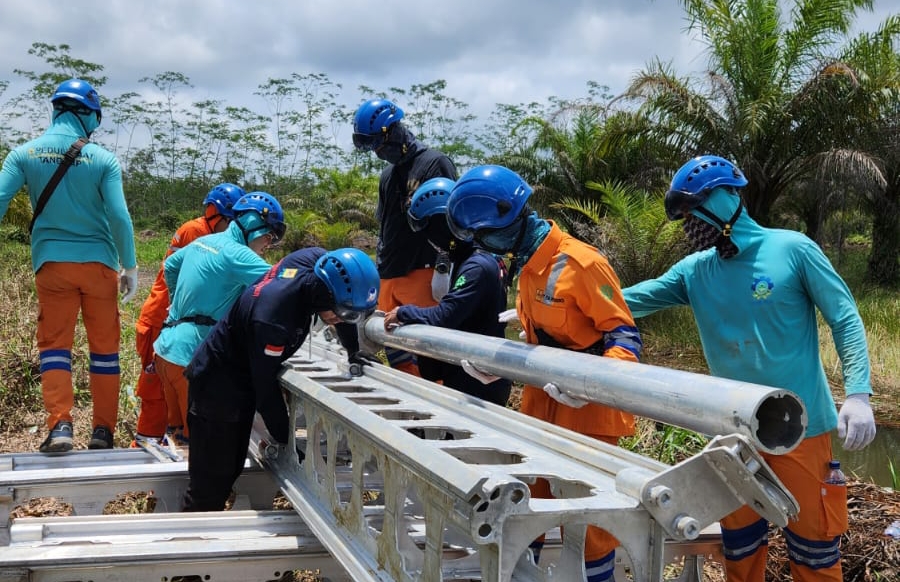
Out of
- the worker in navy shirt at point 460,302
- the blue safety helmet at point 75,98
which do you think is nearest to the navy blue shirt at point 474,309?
the worker in navy shirt at point 460,302

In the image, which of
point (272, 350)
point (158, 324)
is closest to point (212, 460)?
point (272, 350)

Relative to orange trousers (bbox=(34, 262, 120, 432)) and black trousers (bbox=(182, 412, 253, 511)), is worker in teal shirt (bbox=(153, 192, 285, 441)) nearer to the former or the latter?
orange trousers (bbox=(34, 262, 120, 432))

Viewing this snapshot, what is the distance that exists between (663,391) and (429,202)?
2573 mm

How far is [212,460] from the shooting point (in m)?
3.98

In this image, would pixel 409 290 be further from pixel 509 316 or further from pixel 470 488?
pixel 470 488

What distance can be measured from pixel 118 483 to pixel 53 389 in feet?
4.12

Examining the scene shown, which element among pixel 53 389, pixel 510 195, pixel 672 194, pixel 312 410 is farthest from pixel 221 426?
pixel 672 194

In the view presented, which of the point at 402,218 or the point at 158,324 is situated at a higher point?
the point at 402,218

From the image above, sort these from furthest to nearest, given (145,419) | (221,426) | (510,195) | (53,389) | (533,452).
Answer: (145,419) < (53,389) < (221,426) < (510,195) < (533,452)

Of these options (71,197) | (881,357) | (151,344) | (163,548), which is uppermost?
(71,197)

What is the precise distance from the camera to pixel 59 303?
4965 millimetres

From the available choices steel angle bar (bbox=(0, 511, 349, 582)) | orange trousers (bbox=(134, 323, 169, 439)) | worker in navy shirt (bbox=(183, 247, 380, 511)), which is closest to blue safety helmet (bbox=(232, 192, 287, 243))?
worker in navy shirt (bbox=(183, 247, 380, 511))

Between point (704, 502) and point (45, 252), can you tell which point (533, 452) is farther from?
point (45, 252)

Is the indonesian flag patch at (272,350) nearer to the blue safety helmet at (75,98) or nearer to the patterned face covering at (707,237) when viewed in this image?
the patterned face covering at (707,237)
